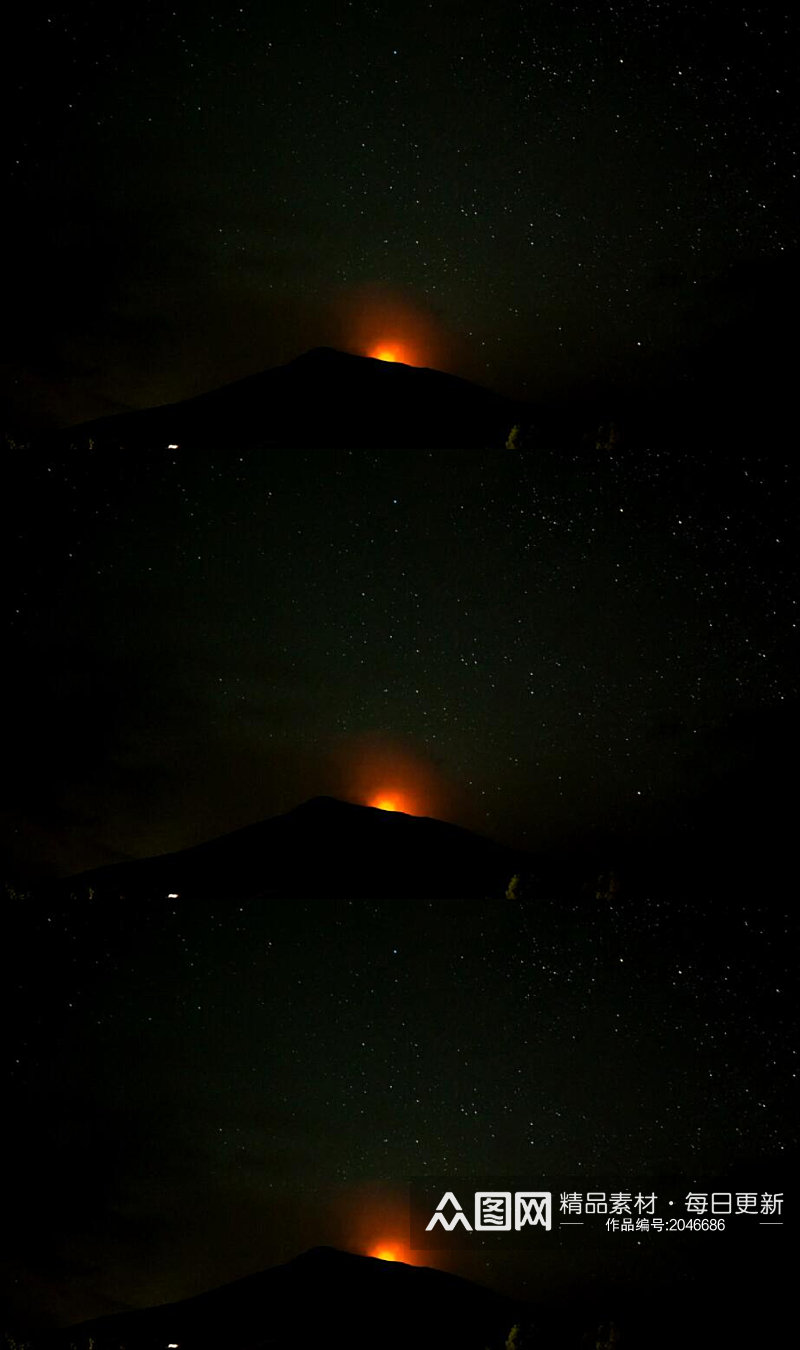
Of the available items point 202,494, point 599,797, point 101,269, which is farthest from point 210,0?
point 599,797

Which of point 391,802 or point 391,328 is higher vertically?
point 391,328

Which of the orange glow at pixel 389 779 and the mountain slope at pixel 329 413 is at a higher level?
the mountain slope at pixel 329 413

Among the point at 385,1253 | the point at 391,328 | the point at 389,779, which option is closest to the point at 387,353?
the point at 391,328

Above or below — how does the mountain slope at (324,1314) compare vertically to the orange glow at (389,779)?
below

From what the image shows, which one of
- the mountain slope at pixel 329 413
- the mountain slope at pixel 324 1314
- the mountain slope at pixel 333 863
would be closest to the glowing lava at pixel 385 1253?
→ the mountain slope at pixel 324 1314

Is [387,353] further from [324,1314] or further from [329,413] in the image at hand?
[324,1314]

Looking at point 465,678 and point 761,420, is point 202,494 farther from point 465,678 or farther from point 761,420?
point 761,420

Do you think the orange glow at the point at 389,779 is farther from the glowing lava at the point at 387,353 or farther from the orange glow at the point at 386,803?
the glowing lava at the point at 387,353

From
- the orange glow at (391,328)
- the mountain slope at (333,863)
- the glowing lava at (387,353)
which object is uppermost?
the orange glow at (391,328)

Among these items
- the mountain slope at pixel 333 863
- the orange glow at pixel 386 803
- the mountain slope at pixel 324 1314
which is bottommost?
the mountain slope at pixel 324 1314

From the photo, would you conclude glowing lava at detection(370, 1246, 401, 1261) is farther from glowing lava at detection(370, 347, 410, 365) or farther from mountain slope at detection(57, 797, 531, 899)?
glowing lava at detection(370, 347, 410, 365)

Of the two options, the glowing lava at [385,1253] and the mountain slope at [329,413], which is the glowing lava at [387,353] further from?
the glowing lava at [385,1253]

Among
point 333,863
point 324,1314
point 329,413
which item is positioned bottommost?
point 324,1314

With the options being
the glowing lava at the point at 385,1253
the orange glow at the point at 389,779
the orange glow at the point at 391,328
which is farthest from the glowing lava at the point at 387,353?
the glowing lava at the point at 385,1253
